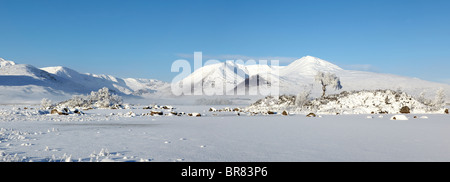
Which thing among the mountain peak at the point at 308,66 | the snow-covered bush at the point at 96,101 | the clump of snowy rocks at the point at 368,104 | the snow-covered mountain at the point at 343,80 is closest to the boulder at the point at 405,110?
the clump of snowy rocks at the point at 368,104

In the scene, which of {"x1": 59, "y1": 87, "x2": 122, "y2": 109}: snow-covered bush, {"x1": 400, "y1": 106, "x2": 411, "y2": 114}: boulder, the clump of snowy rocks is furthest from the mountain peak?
{"x1": 400, "y1": 106, "x2": 411, "y2": 114}: boulder

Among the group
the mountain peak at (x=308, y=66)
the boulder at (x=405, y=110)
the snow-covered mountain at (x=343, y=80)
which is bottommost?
the boulder at (x=405, y=110)

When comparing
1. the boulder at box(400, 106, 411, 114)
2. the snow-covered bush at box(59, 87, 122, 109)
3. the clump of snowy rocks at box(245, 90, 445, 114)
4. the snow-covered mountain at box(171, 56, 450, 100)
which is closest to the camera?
the boulder at box(400, 106, 411, 114)

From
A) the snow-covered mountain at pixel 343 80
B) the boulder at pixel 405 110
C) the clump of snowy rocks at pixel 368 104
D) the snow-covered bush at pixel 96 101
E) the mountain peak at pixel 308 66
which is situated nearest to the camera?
the boulder at pixel 405 110

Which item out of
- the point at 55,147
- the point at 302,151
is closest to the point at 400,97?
the point at 302,151

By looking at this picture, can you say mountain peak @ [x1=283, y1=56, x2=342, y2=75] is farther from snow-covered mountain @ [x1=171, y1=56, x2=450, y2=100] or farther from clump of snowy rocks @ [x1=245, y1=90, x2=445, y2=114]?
clump of snowy rocks @ [x1=245, y1=90, x2=445, y2=114]

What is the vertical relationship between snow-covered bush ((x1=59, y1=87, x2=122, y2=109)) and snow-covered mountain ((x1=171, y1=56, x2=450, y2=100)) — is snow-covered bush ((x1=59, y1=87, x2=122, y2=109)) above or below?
below

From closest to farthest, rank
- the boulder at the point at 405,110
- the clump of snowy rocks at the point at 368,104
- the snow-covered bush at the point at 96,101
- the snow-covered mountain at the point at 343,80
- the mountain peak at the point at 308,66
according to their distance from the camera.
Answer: the boulder at the point at 405,110, the clump of snowy rocks at the point at 368,104, the snow-covered bush at the point at 96,101, the snow-covered mountain at the point at 343,80, the mountain peak at the point at 308,66

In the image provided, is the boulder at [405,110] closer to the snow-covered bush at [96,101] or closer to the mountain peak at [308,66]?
the snow-covered bush at [96,101]

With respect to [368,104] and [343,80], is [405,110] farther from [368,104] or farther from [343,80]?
[343,80]

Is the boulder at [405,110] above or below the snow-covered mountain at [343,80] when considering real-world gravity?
below

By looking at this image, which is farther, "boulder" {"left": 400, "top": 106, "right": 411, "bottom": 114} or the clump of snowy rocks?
the clump of snowy rocks
